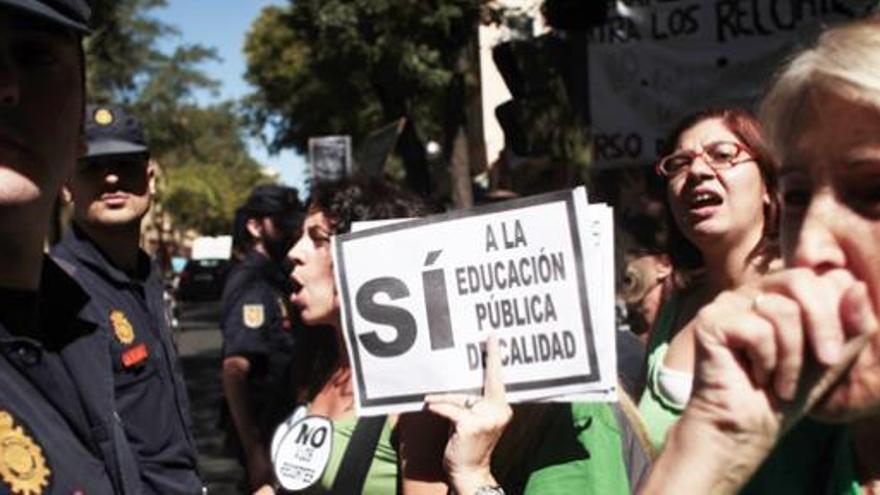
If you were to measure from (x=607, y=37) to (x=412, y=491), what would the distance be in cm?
507

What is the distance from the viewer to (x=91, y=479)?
Answer: 1657 mm

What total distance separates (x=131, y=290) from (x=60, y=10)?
2546 millimetres

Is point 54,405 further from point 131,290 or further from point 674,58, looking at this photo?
point 674,58

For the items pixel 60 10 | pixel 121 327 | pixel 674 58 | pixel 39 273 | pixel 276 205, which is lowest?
pixel 121 327

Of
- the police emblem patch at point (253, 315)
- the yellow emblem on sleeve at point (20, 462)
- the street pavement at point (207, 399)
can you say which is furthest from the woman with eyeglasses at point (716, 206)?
the street pavement at point (207, 399)

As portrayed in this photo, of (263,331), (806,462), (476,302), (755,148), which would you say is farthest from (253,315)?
(806,462)

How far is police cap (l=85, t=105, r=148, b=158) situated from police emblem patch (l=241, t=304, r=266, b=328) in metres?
1.50

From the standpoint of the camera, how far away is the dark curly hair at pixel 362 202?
10.6 ft

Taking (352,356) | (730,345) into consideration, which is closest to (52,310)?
(352,356)

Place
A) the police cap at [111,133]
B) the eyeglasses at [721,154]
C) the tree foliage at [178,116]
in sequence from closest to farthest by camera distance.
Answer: the eyeglasses at [721,154] → the police cap at [111,133] → the tree foliage at [178,116]

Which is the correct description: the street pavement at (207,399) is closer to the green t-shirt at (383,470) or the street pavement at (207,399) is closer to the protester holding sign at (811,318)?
the green t-shirt at (383,470)

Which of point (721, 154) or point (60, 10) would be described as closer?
point (60, 10)

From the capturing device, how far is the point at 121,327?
3770mm

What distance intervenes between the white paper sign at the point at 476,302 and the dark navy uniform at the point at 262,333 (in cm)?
307
